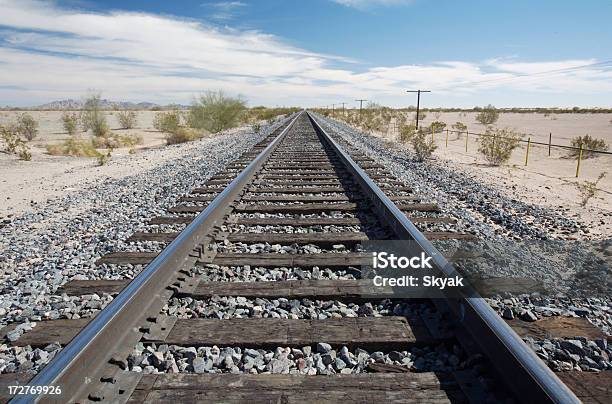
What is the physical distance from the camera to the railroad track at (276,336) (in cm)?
217

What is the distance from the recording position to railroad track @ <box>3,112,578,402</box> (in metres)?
2.17

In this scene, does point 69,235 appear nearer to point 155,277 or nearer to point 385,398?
point 155,277

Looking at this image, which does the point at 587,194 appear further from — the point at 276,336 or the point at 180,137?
the point at 180,137

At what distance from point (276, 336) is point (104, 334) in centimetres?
93

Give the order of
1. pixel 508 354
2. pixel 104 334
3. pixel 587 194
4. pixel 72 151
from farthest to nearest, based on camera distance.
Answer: pixel 72 151
pixel 587 194
pixel 104 334
pixel 508 354

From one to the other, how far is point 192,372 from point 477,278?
2.35 meters

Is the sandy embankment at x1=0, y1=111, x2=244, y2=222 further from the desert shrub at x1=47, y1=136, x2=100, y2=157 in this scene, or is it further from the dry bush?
the dry bush

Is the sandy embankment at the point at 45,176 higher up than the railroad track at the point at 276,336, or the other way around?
the railroad track at the point at 276,336

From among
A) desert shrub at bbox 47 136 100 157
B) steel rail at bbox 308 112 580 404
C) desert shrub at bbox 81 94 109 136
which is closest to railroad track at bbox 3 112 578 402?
steel rail at bbox 308 112 580 404

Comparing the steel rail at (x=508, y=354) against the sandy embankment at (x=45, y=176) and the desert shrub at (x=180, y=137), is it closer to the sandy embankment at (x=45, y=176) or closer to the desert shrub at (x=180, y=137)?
the sandy embankment at (x=45, y=176)

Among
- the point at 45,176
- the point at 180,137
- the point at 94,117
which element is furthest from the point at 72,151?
the point at 94,117

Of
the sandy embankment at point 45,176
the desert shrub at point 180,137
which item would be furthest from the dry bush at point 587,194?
the desert shrub at point 180,137

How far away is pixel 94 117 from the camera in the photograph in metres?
33.4

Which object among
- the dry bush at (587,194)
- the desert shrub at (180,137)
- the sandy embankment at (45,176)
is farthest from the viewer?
the desert shrub at (180,137)
